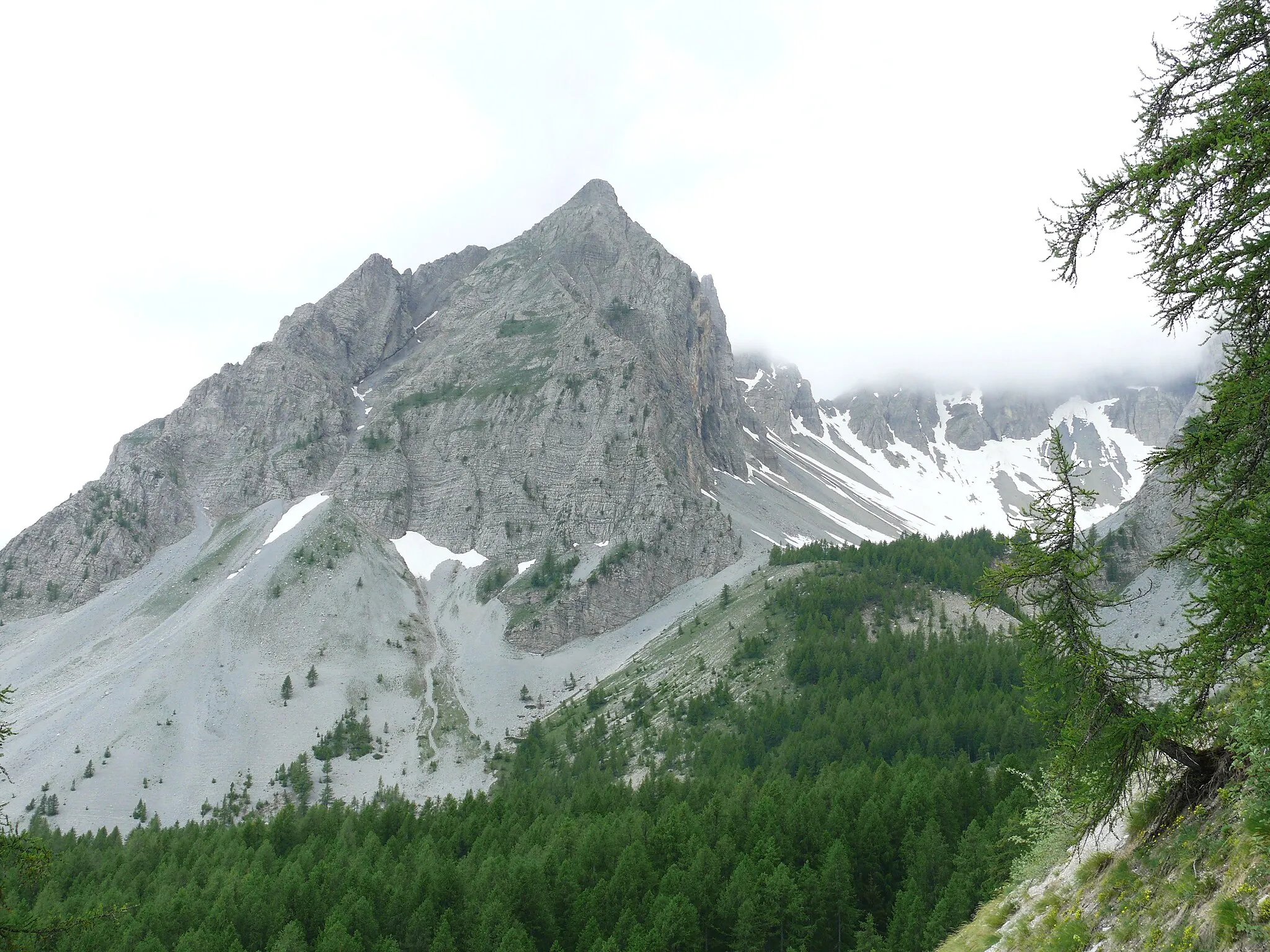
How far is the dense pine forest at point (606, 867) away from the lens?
135ft

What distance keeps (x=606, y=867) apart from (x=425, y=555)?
13048cm

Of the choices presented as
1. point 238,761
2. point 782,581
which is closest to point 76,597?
point 238,761

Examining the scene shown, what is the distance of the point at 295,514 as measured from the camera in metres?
172

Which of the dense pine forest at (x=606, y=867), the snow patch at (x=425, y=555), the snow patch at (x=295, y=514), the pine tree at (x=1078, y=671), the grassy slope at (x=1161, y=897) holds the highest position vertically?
the snow patch at (x=295, y=514)

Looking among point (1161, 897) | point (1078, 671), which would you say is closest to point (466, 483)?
point (1078, 671)

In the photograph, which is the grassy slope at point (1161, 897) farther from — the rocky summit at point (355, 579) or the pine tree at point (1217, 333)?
the rocky summit at point (355, 579)

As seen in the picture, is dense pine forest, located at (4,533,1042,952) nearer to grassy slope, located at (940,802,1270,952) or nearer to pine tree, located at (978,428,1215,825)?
grassy slope, located at (940,802,1270,952)

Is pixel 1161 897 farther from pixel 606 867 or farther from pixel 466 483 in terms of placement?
pixel 466 483

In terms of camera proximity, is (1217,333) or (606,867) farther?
(606,867)

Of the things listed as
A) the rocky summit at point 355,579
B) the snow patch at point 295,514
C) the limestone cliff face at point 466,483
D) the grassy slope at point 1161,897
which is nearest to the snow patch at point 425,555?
the rocky summit at point 355,579

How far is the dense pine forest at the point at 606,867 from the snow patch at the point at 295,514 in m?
79.0

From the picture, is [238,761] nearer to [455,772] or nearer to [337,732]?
[337,732]

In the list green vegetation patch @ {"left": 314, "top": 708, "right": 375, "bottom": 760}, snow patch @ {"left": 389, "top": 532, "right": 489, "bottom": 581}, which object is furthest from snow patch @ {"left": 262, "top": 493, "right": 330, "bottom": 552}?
green vegetation patch @ {"left": 314, "top": 708, "right": 375, "bottom": 760}

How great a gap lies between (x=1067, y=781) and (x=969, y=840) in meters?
36.6
